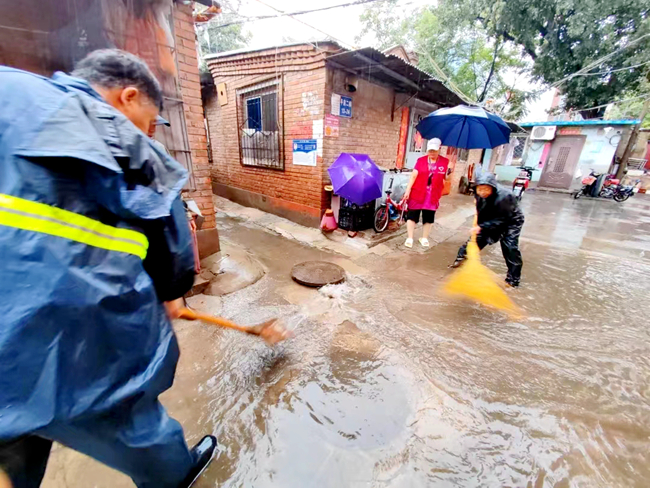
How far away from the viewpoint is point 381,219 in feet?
18.7

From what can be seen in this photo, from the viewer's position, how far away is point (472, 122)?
17.3 feet

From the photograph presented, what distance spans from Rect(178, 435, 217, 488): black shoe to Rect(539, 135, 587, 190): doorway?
18.8 metres

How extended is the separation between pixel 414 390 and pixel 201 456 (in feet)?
4.98

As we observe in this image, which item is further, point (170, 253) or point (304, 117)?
point (304, 117)

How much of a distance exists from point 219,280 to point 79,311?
297 centimetres

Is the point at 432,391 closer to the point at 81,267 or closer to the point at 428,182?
the point at 81,267

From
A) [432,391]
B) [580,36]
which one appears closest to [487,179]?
[432,391]

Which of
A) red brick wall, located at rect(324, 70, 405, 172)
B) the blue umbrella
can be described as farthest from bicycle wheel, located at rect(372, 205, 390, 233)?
the blue umbrella

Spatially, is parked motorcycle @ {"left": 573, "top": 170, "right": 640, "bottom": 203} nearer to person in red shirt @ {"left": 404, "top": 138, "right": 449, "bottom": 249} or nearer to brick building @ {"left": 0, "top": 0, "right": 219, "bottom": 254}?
person in red shirt @ {"left": 404, "top": 138, "right": 449, "bottom": 249}

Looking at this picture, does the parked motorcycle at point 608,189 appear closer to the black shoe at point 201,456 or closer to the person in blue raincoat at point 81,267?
the black shoe at point 201,456

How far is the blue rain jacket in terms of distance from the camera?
2.46 ft

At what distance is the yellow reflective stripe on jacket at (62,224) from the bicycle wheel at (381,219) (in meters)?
4.94

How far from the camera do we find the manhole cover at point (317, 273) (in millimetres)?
3797

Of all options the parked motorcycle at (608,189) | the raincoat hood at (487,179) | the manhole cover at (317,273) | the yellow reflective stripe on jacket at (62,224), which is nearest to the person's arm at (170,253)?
the yellow reflective stripe on jacket at (62,224)
